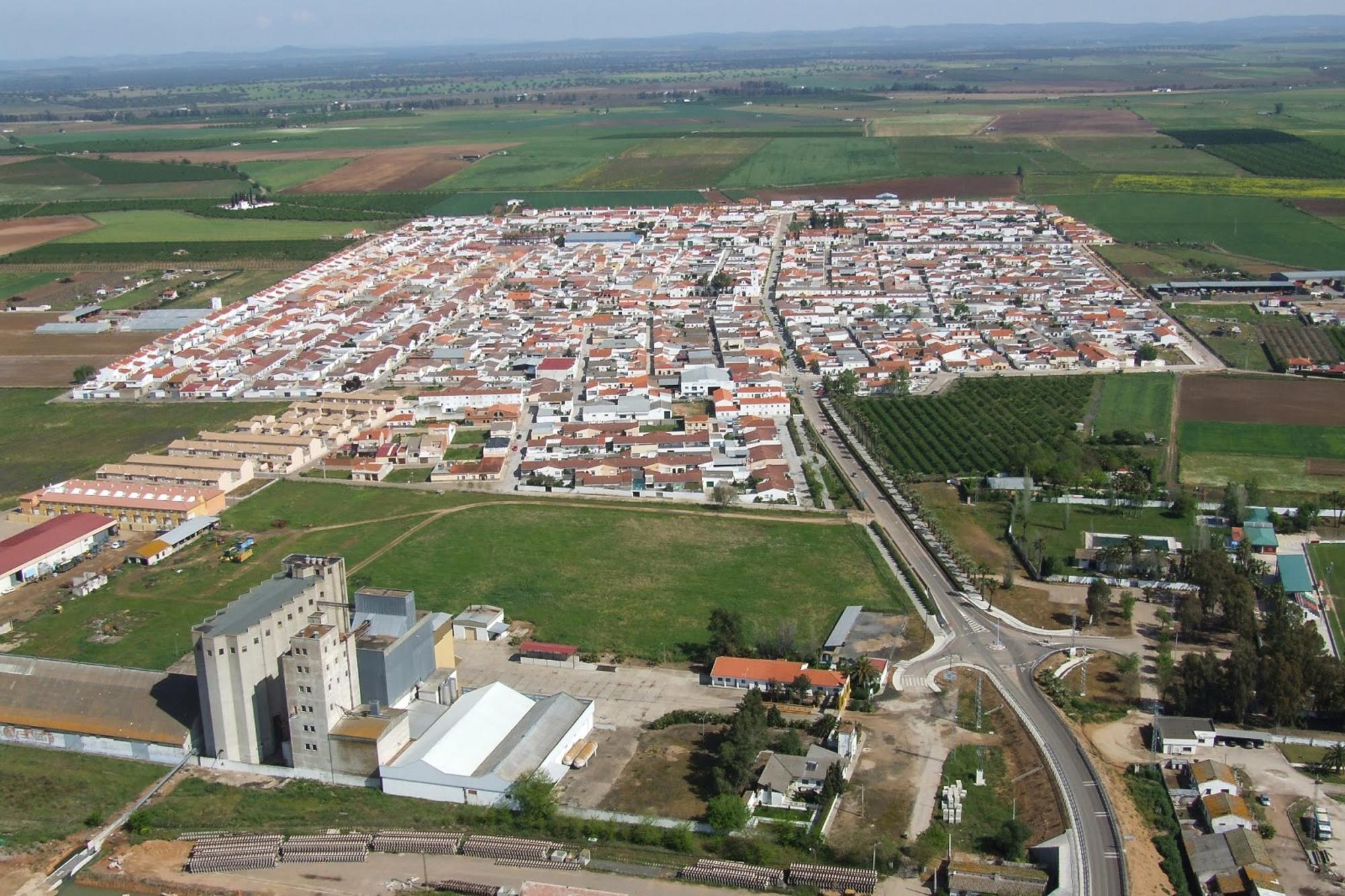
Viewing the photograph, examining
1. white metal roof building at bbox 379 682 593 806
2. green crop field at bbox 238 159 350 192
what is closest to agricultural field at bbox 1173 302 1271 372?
white metal roof building at bbox 379 682 593 806

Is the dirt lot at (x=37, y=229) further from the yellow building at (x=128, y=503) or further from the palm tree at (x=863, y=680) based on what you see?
the palm tree at (x=863, y=680)

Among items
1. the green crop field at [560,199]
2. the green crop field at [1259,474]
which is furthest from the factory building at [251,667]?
the green crop field at [560,199]

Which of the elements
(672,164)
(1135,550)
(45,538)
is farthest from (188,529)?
(672,164)

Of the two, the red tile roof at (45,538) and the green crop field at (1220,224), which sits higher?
the green crop field at (1220,224)

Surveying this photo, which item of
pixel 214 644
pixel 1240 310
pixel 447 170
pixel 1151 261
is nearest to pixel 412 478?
pixel 214 644

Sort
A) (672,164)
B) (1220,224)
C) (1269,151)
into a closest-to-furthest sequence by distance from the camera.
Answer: (1220,224), (1269,151), (672,164)

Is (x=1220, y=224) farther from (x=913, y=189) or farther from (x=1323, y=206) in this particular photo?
(x=913, y=189)

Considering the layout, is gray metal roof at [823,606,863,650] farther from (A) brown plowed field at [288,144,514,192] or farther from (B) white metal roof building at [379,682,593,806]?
(A) brown plowed field at [288,144,514,192]

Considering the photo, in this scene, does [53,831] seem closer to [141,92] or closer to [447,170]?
[447,170]
